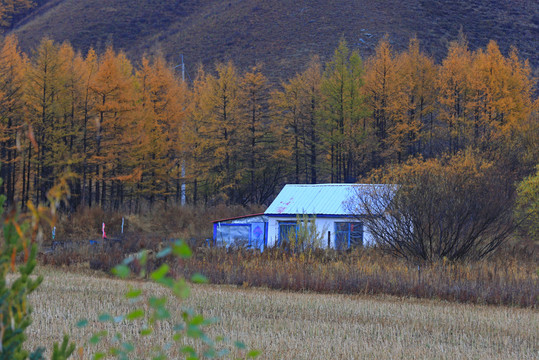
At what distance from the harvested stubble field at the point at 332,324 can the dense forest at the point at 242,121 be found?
80.9ft

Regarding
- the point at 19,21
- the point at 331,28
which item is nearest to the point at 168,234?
the point at 331,28

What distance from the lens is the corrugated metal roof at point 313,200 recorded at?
31750 millimetres

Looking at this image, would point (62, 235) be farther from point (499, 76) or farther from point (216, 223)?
point (499, 76)

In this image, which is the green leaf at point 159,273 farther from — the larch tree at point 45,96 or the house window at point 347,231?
the larch tree at point 45,96

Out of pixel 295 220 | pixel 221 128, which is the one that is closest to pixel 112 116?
pixel 221 128

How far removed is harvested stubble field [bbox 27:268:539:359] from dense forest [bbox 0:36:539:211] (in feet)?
80.9

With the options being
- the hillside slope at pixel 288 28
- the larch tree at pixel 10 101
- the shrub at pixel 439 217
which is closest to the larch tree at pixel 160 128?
the larch tree at pixel 10 101

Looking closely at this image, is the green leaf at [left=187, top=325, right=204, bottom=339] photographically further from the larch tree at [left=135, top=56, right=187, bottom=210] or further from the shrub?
the larch tree at [left=135, top=56, right=187, bottom=210]

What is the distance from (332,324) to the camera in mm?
10695

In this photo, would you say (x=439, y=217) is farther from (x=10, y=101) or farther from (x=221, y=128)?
(x=221, y=128)

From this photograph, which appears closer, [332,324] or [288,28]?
[332,324]

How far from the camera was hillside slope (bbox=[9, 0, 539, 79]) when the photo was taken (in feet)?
255

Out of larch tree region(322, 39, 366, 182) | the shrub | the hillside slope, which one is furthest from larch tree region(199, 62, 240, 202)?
the shrub

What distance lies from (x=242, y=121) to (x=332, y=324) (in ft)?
119
